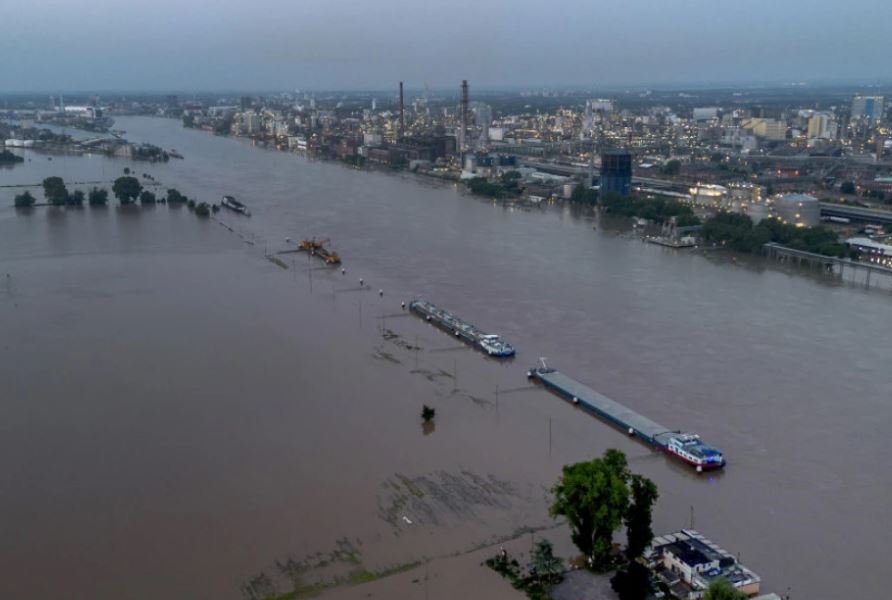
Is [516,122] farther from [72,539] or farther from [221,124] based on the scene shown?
[72,539]

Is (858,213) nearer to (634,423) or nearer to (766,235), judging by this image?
(766,235)

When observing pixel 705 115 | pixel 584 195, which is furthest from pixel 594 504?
pixel 705 115

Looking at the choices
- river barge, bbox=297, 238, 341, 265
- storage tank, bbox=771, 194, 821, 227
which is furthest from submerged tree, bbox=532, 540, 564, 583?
storage tank, bbox=771, 194, 821, 227

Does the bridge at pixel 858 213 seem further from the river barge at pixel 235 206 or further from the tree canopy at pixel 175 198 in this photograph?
the tree canopy at pixel 175 198

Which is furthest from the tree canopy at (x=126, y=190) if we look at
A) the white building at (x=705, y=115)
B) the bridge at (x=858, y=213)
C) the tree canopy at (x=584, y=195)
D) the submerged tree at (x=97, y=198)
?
the white building at (x=705, y=115)

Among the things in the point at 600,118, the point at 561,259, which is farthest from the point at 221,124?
the point at 561,259
